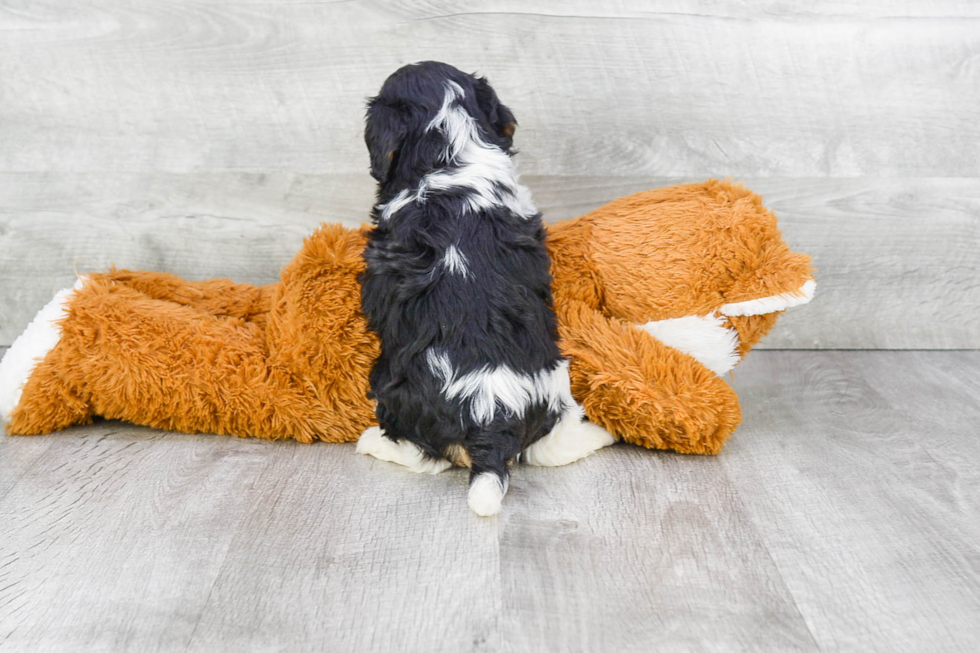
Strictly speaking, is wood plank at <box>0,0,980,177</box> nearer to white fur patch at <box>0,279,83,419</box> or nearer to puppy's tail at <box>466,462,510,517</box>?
white fur patch at <box>0,279,83,419</box>

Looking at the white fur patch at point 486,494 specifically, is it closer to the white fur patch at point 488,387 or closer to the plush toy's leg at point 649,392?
the white fur patch at point 488,387

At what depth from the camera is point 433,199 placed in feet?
5.62

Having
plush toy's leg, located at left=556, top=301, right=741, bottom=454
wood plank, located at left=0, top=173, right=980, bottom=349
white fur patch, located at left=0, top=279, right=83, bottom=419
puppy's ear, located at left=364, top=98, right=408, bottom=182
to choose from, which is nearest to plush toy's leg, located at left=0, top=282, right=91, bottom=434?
white fur patch, located at left=0, top=279, right=83, bottom=419

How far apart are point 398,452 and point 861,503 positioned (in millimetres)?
958

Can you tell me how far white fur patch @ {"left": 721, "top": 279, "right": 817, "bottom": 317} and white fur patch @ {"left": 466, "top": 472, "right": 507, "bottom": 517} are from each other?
2.28 feet

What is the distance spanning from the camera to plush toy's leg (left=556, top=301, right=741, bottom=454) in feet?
6.00

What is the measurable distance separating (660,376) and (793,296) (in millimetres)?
352

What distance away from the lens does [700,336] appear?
1929mm

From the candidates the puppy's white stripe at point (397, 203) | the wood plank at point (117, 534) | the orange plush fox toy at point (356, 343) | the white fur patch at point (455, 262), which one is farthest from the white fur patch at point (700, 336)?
the wood plank at point (117, 534)

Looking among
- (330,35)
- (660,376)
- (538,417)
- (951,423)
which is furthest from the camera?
(330,35)

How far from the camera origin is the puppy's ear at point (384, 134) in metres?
1.72

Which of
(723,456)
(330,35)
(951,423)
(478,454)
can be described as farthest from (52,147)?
(951,423)

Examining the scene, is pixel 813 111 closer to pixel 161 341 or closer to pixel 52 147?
pixel 161 341

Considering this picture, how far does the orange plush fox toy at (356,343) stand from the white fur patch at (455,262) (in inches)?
12.1
